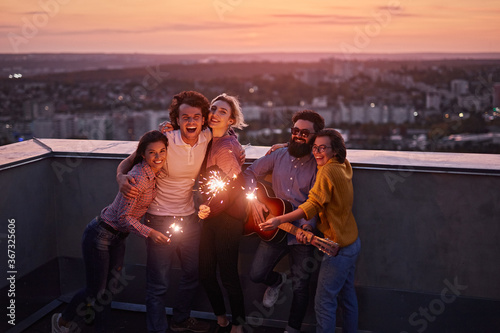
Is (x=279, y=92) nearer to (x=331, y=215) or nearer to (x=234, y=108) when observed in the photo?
(x=234, y=108)

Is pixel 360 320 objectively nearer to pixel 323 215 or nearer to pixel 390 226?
pixel 390 226

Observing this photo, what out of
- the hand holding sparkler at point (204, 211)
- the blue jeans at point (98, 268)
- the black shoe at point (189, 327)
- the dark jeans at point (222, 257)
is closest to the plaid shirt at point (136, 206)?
the blue jeans at point (98, 268)

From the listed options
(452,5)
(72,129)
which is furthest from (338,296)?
(452,5)

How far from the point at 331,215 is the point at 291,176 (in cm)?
41

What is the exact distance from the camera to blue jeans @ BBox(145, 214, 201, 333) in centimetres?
334

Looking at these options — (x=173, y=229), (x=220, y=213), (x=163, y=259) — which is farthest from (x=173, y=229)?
(x=220, y=213)

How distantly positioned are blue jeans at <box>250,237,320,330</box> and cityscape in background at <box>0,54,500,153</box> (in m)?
19.0

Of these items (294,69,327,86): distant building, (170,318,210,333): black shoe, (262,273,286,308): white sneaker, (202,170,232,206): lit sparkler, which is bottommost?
(170,318,210,333): black shoe

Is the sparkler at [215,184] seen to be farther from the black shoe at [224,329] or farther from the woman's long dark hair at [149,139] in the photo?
the black shoe at [224,329]

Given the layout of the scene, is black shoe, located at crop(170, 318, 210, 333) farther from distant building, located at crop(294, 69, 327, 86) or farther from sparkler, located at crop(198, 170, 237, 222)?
distant building, located at crop(294, 69, 327, 86)

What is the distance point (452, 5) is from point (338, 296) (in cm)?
3691

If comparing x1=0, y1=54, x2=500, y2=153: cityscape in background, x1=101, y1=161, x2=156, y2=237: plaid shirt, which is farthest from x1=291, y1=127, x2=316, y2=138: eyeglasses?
x1=0, y1=54, x2=500, y2=153: cityscape in background

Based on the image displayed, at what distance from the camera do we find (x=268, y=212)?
3.33 metres

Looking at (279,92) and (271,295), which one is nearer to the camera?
(271,295)
